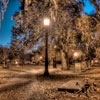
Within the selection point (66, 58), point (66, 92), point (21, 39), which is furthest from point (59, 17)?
point (66, 92)

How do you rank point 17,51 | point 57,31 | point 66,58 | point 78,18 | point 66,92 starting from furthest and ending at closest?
1. point 66,58
2. point 17,51
3. point 57,31
4. point 78,18
5. point 66,92

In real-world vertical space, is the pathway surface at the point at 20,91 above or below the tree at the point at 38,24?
below

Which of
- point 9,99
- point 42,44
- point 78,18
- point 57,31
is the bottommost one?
point 9,99

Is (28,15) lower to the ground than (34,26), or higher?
higher

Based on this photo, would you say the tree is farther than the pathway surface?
Yes

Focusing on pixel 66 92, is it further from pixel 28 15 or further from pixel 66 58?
pixel 66 58

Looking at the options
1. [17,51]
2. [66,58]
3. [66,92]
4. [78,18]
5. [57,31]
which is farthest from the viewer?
[66,58]

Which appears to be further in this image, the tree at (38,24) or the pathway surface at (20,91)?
the tree at (38,24)

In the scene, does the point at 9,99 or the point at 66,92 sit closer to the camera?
the point at 9,99

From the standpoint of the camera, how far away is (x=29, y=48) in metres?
18.3

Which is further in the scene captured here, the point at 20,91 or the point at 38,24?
the point at 38,24

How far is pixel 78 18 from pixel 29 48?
6895 millimetres

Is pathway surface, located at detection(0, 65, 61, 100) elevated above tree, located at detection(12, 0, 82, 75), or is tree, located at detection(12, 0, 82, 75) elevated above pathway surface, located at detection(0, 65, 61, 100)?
tree, located at detection(12, 0, 82, 75)

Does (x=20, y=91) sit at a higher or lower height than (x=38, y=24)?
lower
